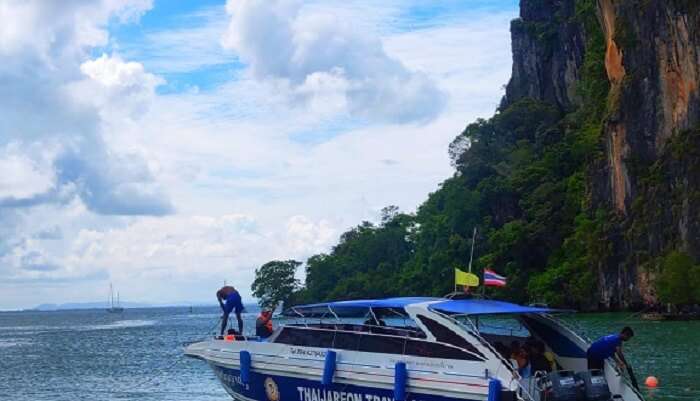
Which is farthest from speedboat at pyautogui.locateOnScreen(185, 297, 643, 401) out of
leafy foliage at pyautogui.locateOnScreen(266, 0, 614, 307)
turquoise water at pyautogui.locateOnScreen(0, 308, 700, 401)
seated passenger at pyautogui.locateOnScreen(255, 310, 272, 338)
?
leafy foliage at pyautogui.locateOnScreen(266, 0, 614, 307)

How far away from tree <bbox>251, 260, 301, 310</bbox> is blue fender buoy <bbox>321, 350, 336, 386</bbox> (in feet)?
340

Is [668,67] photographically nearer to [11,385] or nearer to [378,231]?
[11,385]

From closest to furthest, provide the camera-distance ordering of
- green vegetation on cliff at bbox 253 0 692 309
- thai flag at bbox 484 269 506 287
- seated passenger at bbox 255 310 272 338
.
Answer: thai flag at bbox 484 269 506 287 < seated passenger at bbox 255 310 272 338 < green vegetation on cliff at bbox 253 0 692 309

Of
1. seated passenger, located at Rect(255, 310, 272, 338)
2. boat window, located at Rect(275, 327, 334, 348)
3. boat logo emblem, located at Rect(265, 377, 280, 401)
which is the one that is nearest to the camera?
boat window, located at Rect(275, 327, 334, 348)

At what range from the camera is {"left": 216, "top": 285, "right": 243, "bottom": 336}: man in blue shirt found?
2414 cm

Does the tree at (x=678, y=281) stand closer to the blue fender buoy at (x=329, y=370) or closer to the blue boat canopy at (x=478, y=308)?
the blue boat canopy at (x=478, y=308)

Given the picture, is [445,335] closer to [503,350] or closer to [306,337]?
[503,350]

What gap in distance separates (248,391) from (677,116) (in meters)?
56.3

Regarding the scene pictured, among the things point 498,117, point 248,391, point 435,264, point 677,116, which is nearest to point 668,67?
point 677,116

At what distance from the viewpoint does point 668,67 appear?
72.1 m

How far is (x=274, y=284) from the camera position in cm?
12475

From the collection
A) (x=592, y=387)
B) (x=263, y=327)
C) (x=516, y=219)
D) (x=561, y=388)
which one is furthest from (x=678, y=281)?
(x=561, y=388)

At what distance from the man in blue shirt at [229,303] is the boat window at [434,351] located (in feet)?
20.1

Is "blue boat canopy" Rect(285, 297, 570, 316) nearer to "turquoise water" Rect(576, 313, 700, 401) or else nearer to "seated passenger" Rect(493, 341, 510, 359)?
"seated passenger" Rect(493, 341, 510, 359)
